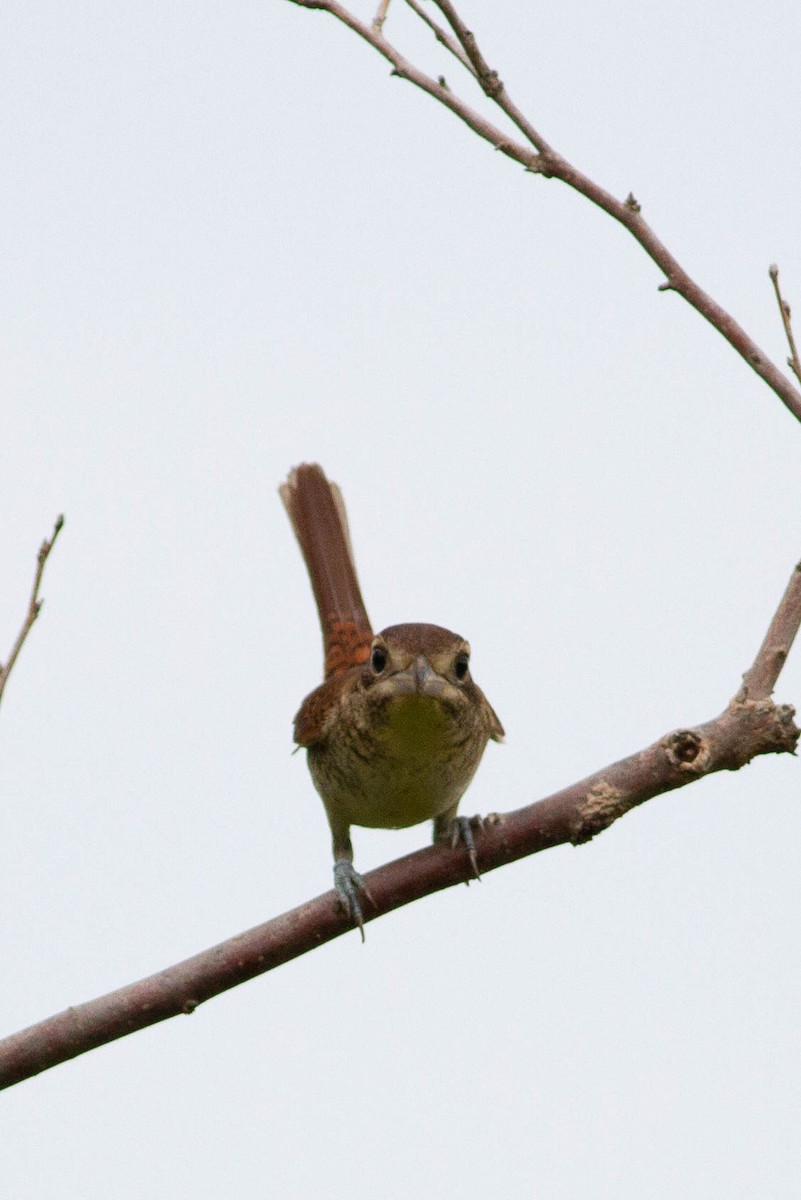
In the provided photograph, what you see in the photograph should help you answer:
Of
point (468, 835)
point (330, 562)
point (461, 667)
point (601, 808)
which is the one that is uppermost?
point (330, 562)

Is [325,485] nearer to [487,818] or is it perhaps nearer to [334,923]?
[487,818]

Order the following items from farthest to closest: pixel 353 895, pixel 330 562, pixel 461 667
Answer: pixel 330 562
pixel 461 667
pixel 353 895

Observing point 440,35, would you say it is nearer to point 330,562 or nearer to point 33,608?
point 33,608

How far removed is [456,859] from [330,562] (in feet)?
9.00

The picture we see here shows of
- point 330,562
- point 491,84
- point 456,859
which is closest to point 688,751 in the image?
point 456,859

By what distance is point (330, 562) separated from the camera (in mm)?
6578

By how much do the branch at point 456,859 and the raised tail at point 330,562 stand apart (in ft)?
7.40

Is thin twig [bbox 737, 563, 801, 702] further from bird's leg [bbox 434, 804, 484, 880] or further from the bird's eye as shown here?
the bird's eye

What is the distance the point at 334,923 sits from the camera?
3.83 metres

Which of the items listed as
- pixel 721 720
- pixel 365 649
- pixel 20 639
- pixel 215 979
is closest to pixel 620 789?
pixel 721 720

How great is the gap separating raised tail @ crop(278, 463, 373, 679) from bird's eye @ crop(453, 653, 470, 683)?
154cm

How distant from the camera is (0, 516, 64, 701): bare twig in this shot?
122 inches

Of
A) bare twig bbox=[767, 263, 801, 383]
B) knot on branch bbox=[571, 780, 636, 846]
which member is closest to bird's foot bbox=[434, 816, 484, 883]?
knot on branch bbox=[571, 780, 636, 846]

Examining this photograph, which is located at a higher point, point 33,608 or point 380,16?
point 380,16
